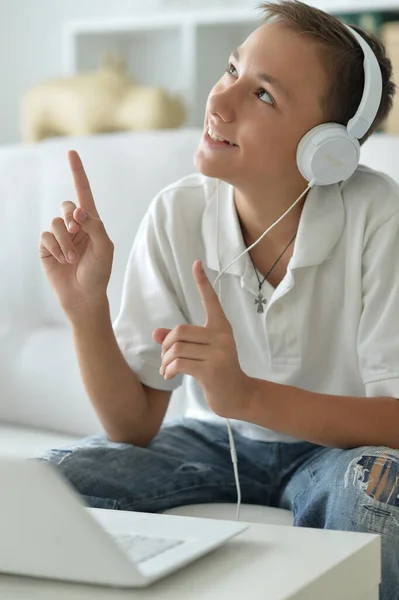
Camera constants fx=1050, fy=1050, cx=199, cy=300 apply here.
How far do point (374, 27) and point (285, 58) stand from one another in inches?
60.3

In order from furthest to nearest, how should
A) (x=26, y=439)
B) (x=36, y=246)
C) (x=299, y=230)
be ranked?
(x=36, y=246) → (x=26, y=439) → (x=299, y=230)

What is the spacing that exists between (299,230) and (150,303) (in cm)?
23

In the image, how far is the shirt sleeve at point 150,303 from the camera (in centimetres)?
142

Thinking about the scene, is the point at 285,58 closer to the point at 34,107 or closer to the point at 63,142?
the point at 63,142

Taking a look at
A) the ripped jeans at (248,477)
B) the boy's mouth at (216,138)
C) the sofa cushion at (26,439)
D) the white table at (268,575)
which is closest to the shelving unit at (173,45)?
the sofa cushion at (26,439)

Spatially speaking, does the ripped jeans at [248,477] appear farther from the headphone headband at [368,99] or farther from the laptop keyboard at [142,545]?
the headphone headband at [368,99]

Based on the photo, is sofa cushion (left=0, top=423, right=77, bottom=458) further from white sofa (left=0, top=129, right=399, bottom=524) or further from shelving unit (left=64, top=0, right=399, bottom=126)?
shelving unit (left=64, top=0, right=399, bottom=126)

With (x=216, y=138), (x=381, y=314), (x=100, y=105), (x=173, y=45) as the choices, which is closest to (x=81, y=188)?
(x=216, y=138)

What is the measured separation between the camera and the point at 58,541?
81 centimetres

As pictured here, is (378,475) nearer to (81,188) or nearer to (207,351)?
(207,351)

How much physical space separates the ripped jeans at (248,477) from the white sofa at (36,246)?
1.11 feet

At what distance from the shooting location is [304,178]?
4.58 feet

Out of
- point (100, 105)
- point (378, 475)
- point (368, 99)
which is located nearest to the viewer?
point (378, 475)

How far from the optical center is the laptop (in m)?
0.79
